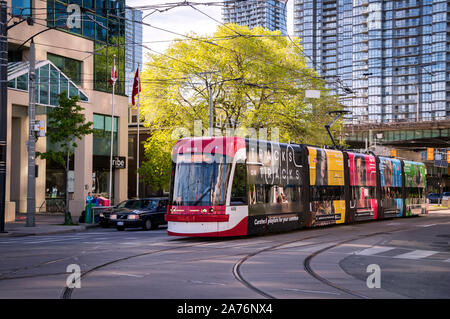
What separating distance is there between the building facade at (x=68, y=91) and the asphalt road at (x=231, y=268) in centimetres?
1578

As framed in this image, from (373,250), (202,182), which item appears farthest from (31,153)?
(373,250)

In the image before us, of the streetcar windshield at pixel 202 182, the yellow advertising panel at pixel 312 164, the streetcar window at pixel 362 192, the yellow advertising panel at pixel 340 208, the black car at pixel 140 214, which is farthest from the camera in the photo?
the streetcar window at pixel 362 192

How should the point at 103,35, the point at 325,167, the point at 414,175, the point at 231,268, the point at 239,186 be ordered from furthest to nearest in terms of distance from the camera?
1. the point at 103,35
2. the point at 414,175
3. the point at 325,167
4. the point at 239,186
5. the point at 231,268

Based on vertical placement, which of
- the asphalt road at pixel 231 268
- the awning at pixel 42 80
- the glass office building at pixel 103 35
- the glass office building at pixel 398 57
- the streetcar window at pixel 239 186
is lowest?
the asphalt road at pixel 231 268

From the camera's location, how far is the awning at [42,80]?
33066 mm

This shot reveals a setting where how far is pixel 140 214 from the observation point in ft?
88.7

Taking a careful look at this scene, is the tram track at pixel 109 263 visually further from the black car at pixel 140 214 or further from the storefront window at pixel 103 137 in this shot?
the storefront window at pixel 103 137

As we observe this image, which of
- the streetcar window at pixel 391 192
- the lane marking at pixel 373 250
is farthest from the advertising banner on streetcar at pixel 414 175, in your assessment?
the lane marking at pixel 373 250

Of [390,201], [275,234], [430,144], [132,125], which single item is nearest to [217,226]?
[275,234]

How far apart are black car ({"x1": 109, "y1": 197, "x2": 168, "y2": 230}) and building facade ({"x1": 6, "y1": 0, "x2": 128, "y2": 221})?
5.37 metres

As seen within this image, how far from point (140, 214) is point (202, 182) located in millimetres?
9262

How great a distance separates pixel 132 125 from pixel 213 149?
45.5 metres

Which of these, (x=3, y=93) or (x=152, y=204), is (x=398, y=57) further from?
(x=3, y=93)

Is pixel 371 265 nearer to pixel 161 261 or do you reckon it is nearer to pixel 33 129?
pixel 161 261
